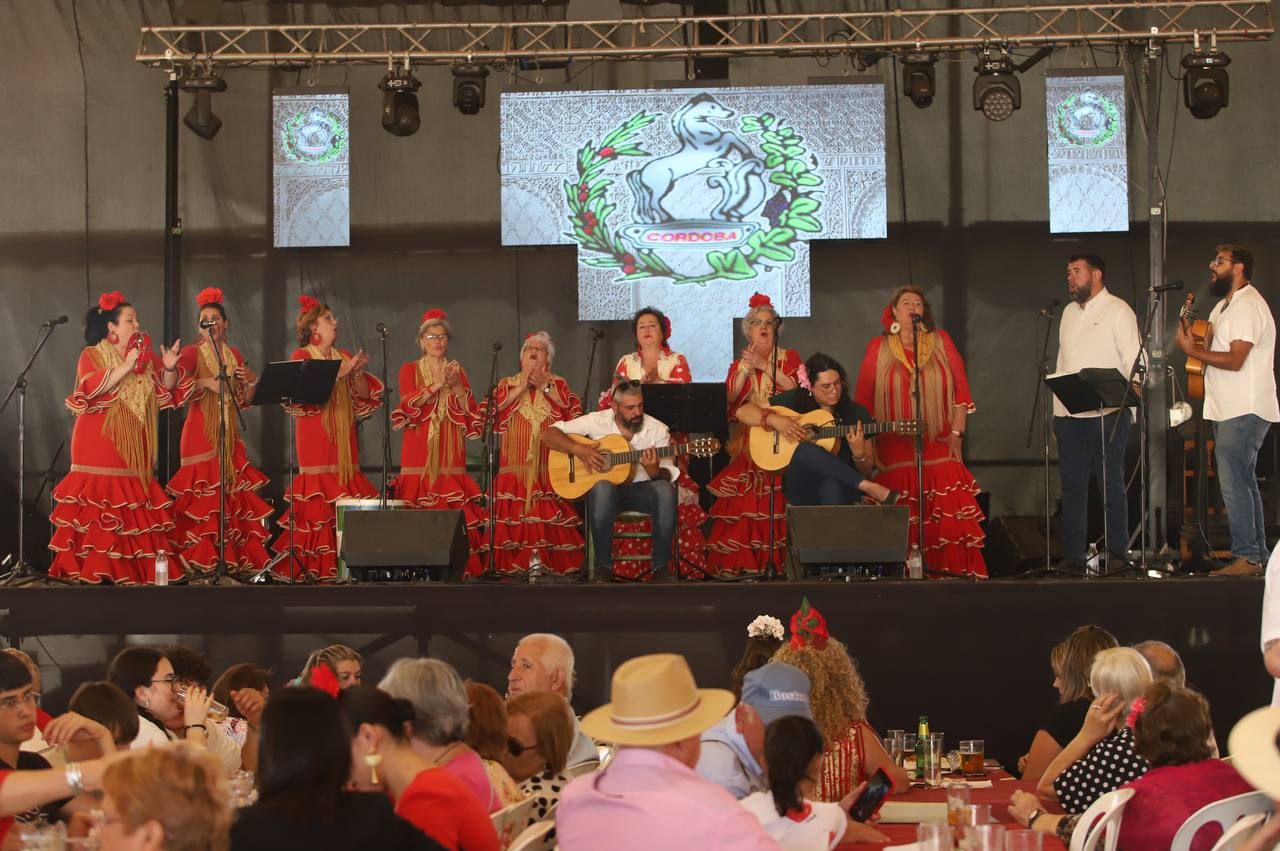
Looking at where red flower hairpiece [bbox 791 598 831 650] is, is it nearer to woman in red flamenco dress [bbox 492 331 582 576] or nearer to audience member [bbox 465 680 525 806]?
audience member [bbox 465 680 525 806]

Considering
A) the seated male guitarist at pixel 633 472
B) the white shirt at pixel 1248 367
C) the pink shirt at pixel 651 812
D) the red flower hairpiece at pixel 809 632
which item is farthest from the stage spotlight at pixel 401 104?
Result: the pink shirt at pixel 651 812

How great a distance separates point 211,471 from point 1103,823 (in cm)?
671

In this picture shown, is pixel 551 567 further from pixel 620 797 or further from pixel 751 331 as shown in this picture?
pixel 620 797

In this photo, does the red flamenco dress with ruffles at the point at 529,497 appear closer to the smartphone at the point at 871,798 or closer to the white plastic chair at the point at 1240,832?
the smartphone at the point at 871,798

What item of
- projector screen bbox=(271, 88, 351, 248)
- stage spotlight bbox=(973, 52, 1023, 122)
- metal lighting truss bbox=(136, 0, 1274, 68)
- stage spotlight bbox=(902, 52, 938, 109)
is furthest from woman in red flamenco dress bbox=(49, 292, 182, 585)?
stage spotlight bbox=(973, 52, 1023, 122)

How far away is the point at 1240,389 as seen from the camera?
836cm

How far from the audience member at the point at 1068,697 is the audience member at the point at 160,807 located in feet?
10.9

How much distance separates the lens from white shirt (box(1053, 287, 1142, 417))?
879cm

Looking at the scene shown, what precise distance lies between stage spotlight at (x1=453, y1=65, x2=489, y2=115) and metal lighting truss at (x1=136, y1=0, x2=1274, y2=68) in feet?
0.25

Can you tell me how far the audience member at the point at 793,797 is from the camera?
11.8 ft

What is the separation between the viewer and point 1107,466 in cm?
866

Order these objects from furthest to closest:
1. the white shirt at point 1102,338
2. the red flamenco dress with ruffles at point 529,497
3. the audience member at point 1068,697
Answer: the red flamenco dress with ruffles at point 529,497 → the white shirt at point 1102,338 → the audience member at point 1068,697

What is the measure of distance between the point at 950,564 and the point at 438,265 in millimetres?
4250

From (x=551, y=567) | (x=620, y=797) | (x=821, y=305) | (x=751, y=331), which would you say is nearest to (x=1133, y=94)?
(x=821, y=305)
